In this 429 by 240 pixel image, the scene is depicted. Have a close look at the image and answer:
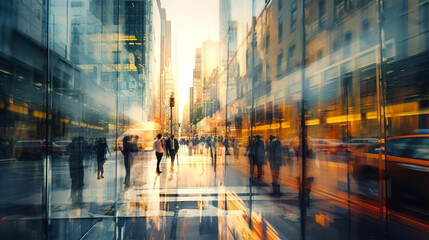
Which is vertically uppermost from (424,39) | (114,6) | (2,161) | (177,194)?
(114,6)

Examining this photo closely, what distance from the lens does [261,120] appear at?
9.50 m

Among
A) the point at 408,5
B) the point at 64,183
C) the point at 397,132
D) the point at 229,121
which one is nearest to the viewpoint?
the point at 64,183

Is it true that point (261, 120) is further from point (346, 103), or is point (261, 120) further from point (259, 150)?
point (346, 103)

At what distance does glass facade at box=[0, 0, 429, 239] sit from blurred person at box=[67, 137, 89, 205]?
0.13 feet

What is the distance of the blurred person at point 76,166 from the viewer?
162 inches

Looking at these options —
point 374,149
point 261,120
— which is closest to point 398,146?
point 374,149

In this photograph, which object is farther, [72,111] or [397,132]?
[397,132]

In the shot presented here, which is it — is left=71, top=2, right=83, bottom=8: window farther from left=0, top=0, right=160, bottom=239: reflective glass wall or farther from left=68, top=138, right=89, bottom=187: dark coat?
left=68, top=138, right=89, bottom=187: dark coat

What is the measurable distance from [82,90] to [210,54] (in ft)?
65.7

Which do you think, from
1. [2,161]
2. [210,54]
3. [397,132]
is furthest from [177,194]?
[210,54]

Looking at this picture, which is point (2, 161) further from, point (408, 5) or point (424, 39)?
point (408, 5)

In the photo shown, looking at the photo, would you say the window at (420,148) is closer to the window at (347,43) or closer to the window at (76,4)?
the window at (347,43)

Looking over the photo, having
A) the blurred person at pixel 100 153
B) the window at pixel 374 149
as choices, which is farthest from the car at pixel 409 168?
the blurred person at pixel 100 153

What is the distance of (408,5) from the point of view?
15.8ft
